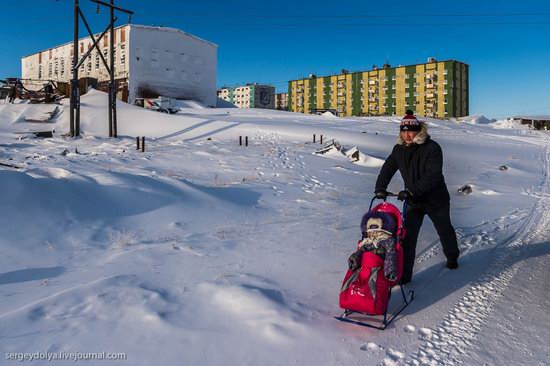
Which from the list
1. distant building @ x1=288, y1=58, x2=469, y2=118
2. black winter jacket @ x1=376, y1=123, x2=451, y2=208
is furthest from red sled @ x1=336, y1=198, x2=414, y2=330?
distant building @ x1=288, y1=58, x2=469, y2=118

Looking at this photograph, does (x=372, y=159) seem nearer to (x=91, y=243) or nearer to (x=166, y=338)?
(x=91, y=243)

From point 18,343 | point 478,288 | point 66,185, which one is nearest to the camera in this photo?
point 18,343

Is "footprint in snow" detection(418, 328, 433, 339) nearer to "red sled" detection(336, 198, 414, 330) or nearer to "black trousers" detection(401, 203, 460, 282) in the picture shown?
"red sled" detection(336, 198, 414, 330)

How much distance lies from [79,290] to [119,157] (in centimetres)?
1065

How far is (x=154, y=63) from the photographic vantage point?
53.1 metres

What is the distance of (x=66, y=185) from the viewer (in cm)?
A: 695

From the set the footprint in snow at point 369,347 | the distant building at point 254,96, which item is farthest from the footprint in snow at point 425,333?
the distant building at point 254,96

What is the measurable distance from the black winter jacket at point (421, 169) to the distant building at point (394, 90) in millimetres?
76800

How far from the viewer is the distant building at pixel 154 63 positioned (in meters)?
51.5

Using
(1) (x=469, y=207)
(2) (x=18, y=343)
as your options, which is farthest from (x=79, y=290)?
(1) (x=469, y=207)

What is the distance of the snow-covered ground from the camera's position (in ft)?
9.99

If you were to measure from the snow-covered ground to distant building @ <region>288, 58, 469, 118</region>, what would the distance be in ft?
244

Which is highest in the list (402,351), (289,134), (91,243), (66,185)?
(289,134)

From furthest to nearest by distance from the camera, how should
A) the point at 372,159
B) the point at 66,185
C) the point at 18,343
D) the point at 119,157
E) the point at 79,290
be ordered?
the point at 372,159
the point at 119,157
the point at 66,185
the point at 79,290
the point at 18,343
